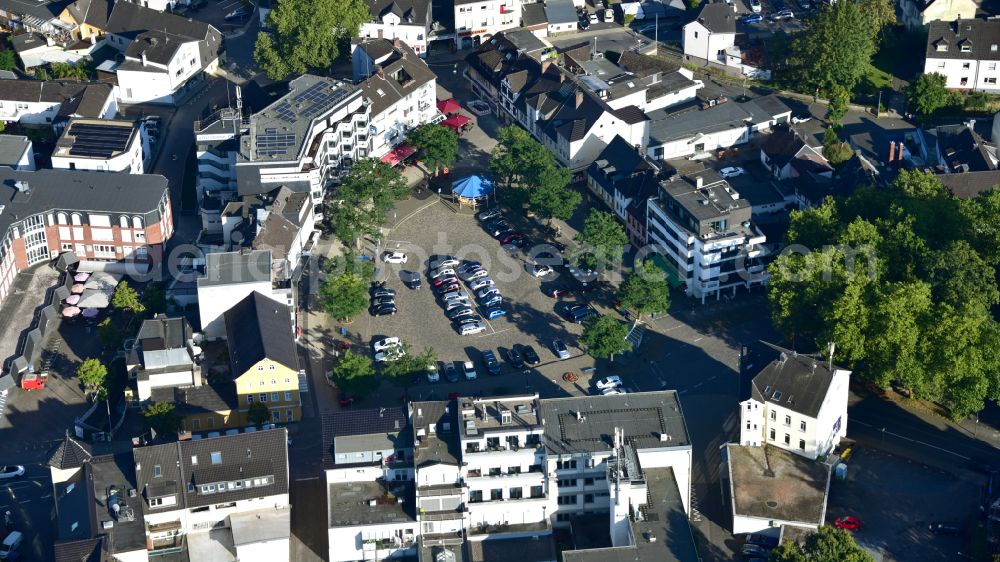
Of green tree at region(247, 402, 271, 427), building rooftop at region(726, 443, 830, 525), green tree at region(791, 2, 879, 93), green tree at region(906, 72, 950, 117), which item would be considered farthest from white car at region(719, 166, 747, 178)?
green tree at region(247, 402, 271, 427)

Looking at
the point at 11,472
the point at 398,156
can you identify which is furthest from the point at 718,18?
the point at 11,472

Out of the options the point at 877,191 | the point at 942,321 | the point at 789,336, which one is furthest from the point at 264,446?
the point at 877,191

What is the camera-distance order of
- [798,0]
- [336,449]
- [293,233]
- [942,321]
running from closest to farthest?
1. [336,449]
2. [942,321]
3. [293,233]
4. [798,0]

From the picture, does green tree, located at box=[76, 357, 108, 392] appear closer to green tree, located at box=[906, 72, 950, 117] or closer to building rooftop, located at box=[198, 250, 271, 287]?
building rooftop, located at box=[198, 250, 271, 287]

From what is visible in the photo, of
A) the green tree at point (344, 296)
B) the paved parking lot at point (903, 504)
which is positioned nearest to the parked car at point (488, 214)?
the green tree at point (344, 296)

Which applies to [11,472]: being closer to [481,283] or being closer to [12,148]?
[12,148]

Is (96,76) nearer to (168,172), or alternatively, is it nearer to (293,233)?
(168,172)
